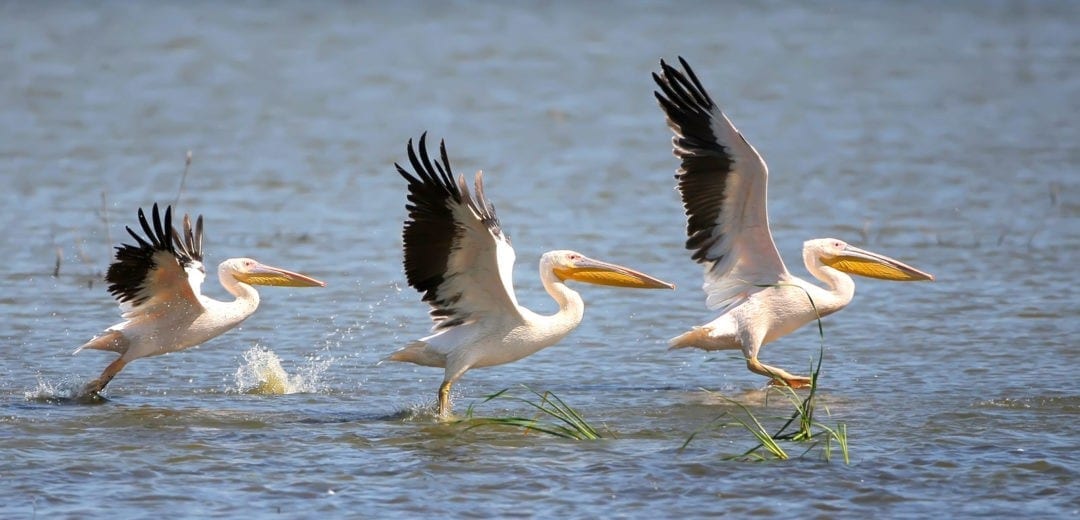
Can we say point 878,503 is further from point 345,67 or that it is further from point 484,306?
point 345,67

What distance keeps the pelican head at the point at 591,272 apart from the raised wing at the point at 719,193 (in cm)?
55

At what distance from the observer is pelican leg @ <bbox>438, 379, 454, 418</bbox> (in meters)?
7.21

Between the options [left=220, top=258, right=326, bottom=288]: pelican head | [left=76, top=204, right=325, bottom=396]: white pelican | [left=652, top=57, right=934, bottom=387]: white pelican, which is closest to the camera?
[left=76, top=204, right=325, bottom=396]: white pelican

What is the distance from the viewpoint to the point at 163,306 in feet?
25.8

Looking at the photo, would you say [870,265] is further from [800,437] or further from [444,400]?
[444,400]

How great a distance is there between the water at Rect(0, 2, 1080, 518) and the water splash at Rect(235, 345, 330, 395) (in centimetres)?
2

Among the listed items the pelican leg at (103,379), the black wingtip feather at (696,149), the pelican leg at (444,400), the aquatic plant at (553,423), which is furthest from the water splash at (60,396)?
the black wingtip feather at (696,149)

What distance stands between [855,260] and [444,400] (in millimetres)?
2403

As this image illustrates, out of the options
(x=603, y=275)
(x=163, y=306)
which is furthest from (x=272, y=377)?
(x=603, y=275)

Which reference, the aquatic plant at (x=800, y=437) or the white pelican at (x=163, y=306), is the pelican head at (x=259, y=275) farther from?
the aquatic plant at (x=800, y=437)

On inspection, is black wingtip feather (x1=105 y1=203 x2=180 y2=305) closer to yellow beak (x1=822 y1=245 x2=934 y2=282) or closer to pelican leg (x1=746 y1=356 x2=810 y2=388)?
pelican leg (x1=746 y1=356 x2=810 y2=388)

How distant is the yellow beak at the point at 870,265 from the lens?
8.38 meters

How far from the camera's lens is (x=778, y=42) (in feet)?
70.8

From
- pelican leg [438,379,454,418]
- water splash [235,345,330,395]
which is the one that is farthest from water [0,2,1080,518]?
pelican leg [438,379,454,418]
